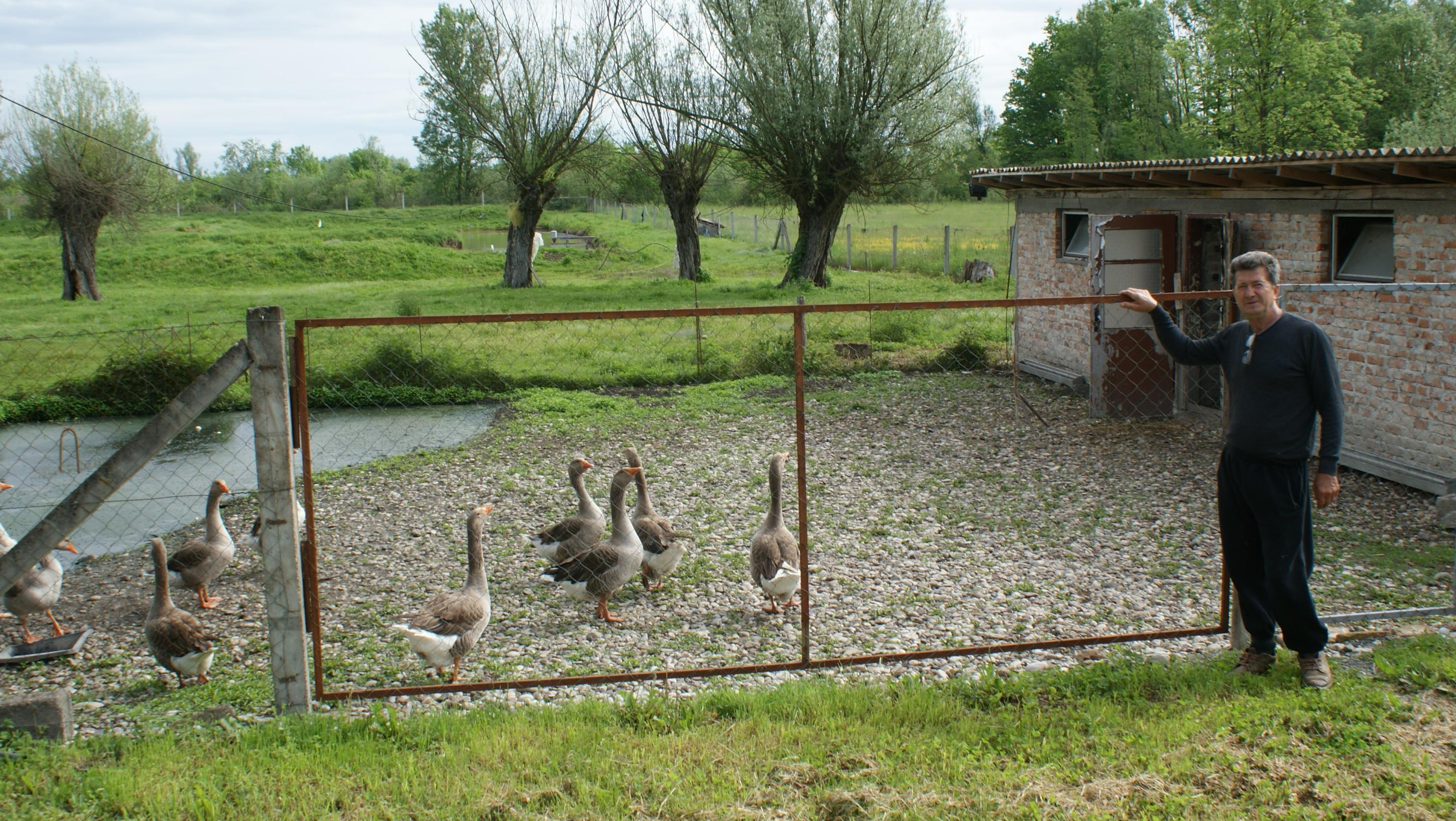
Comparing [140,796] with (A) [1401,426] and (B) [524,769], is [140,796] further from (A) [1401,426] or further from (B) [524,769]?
(A) [1401,426]

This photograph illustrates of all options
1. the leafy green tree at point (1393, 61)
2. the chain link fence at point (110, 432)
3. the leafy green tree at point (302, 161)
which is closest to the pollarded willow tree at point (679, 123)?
the chain link fence at point (110, 432)

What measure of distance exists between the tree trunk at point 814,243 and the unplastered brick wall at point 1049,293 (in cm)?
1228

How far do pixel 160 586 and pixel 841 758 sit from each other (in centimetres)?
468

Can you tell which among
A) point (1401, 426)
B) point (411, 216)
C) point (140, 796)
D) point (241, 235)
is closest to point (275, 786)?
point (140, 796)

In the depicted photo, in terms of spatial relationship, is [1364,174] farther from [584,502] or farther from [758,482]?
[584,502]

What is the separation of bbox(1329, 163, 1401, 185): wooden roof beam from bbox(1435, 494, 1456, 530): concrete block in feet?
11.3

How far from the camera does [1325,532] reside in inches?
368

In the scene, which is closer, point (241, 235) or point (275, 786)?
point (275, 786)

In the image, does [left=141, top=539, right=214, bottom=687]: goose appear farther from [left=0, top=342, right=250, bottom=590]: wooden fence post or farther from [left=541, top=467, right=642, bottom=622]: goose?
[left=541, top=467, right=642, bottom=622]: goose

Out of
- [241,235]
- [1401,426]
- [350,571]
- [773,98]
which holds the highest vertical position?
[773,98]

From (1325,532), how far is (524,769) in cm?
812

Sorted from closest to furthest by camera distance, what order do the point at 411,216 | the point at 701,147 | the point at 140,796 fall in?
the point at 140,796, the point at 701,147, the point at 411,216

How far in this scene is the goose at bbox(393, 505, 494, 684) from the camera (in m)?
6.03

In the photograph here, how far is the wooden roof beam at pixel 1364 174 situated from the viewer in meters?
10.4
